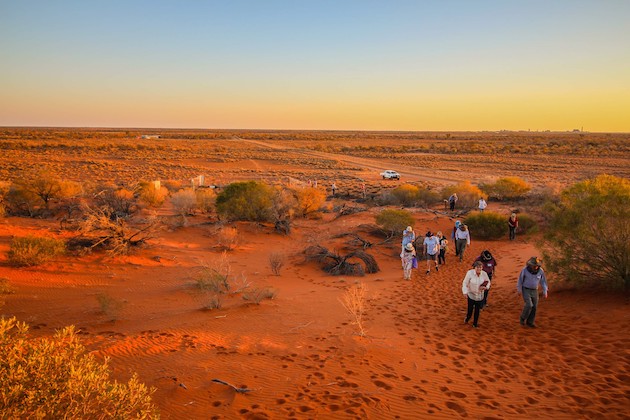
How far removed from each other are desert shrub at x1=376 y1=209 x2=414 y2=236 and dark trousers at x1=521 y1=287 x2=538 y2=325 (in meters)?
9.16

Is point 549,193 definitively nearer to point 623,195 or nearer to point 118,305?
point 623,195

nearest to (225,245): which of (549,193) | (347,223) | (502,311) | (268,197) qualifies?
(268,197)

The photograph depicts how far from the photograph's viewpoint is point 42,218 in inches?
669

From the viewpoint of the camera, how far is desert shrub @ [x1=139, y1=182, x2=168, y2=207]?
21.3 meters

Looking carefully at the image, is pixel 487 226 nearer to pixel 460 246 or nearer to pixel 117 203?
pixel 460 246

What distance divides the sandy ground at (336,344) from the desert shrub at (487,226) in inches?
227

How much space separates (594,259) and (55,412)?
10155 millimetres

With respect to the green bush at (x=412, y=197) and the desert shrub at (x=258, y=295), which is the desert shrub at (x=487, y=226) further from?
the desert shrub at (x=258, y=295)

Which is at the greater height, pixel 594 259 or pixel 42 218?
pixel 594 259

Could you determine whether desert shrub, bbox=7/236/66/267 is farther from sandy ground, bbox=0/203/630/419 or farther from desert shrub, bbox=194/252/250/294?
desert shrub, bbox=194/252/250/294

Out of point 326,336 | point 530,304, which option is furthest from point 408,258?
point 326,336

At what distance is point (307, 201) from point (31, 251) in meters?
13.4

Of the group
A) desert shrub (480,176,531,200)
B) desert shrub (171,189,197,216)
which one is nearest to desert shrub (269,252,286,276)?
desert shrub (171,189,197,216)

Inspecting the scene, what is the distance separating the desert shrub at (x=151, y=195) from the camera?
21.3 meters
